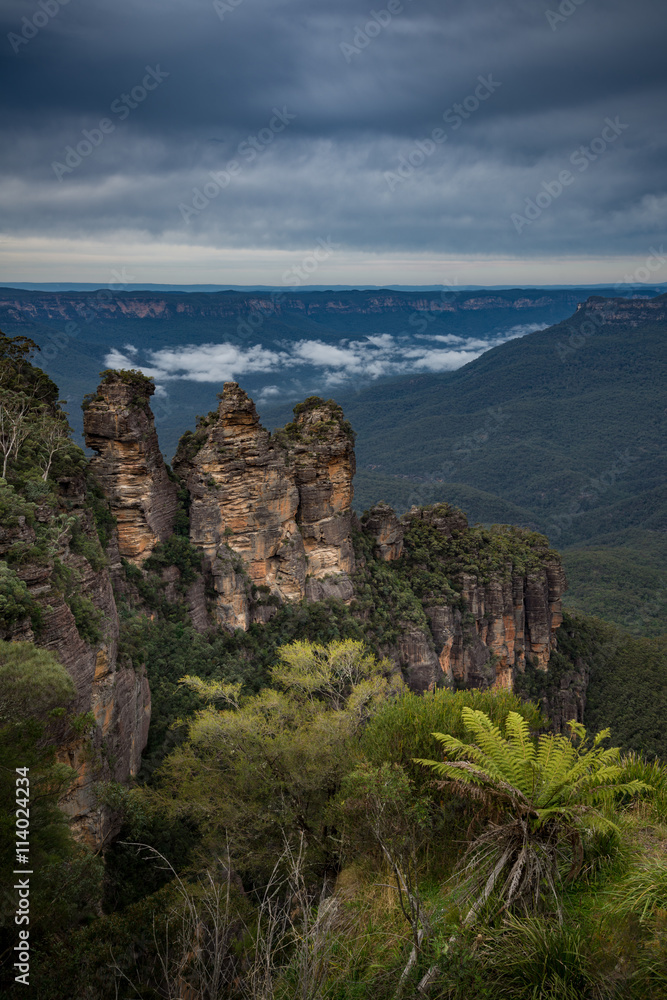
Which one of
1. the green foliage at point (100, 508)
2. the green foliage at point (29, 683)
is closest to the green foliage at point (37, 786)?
the green foliage at point (29, 683)

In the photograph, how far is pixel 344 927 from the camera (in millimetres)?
9039

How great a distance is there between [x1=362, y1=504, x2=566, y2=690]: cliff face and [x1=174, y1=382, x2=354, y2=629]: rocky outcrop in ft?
21.5

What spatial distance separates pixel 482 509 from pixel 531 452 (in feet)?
171

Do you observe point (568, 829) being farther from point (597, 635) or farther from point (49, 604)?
point (597, 635)

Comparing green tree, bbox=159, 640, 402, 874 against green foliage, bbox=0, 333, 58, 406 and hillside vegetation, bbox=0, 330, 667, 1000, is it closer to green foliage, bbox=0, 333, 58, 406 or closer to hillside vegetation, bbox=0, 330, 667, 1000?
hillside vegetation, bbox=0, 330, 667, 1000

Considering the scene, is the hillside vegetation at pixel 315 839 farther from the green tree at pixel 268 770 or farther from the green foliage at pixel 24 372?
the green foliage at pixel 24 372

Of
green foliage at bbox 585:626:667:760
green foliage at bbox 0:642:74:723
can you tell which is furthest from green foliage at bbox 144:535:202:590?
green foliage at bbox 585:626:667:760

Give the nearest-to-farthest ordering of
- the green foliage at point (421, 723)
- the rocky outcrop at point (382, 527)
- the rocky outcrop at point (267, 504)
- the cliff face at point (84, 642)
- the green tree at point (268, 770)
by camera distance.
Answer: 1. the green foliage at point (421, 723)
2. the green tree at point (268, 770)
3. the cliff face at point (84, 642)
4. the rocky outcrop at point (267, 504)
5. the rocky outcrop at point (382, 527)

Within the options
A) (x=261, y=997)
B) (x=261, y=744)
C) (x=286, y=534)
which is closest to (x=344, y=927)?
(x=261, y=997)

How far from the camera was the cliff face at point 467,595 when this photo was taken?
140ft

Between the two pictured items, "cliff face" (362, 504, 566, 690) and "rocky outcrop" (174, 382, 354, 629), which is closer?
"rocky outcrop" (174, 382, 354, 629)

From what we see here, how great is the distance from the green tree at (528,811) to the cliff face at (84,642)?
9.86 metres

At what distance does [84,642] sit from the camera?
57.1ft

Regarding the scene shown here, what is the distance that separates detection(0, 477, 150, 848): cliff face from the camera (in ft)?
50.6
